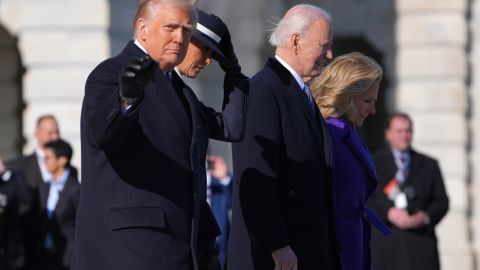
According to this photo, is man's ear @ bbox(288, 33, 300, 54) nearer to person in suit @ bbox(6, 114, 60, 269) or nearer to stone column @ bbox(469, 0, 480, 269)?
person in suit @ bbox(6, 114, 60, 269)

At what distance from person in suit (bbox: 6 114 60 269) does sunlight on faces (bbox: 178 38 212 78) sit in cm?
615

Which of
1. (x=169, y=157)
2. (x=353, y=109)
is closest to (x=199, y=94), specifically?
(x=353, y=109)

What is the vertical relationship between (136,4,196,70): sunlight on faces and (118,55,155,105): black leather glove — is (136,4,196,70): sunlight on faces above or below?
above

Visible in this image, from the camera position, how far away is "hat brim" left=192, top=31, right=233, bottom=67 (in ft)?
18.9

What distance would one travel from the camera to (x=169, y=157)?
17.5ft

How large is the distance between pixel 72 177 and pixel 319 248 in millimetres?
5817

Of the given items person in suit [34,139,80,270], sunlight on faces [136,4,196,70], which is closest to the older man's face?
sunlight on faces [136,4,196,70]

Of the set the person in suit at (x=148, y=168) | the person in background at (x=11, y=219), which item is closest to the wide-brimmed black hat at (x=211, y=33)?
the person in suit at (x=148, y=168)

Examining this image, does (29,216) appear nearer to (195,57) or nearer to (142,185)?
(195,57)

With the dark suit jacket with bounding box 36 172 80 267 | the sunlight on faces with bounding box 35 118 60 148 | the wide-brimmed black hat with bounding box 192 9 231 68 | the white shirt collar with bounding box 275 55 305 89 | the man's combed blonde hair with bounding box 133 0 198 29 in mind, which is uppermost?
the man's combed blonde hair with bounding box 133 0 198 29

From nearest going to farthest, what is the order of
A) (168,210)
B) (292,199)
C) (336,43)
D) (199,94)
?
(168,210) → (292,199) → (199,94) → (336,43)

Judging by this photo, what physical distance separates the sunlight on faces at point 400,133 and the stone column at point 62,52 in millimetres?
3180

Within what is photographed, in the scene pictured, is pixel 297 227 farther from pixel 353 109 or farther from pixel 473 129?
pixel 473 129

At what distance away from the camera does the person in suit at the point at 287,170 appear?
Answer: 20.2 feet
